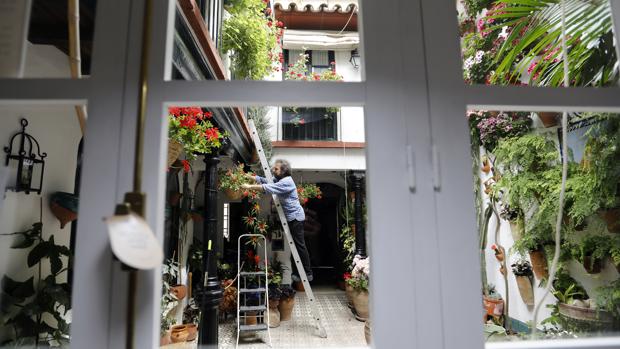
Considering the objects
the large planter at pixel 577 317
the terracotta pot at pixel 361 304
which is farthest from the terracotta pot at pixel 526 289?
the terracotta pot at pixel 361 304

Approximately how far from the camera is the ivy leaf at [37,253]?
1577mm

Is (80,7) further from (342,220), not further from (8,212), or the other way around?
(342,220)

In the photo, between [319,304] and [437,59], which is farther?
[319,304]

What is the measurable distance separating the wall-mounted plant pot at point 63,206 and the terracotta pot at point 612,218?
117 inches

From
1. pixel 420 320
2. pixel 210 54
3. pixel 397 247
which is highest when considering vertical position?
pixel 210 54

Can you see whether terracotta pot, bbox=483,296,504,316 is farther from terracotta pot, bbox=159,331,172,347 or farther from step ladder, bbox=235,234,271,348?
terracotta pot, bbox=159,331,172,347

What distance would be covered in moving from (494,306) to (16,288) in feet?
11.1

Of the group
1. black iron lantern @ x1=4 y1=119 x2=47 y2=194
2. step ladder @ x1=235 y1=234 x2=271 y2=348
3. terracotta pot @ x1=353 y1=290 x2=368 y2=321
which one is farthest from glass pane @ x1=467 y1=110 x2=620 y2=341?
step ladder @ x1=235 y1=234 x2=271 y2=348

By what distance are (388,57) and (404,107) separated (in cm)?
12

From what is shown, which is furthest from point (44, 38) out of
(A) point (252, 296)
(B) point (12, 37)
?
(A) point (252, 296)

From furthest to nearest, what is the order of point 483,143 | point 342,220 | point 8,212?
1. point 342,220
2. point 483,143
3. point 8,212

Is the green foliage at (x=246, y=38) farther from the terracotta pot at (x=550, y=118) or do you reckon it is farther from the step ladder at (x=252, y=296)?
the terracotta pot at (x=550, y=118)

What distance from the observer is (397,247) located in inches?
25.5

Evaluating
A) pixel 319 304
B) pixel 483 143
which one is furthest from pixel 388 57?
pixel 319 304
